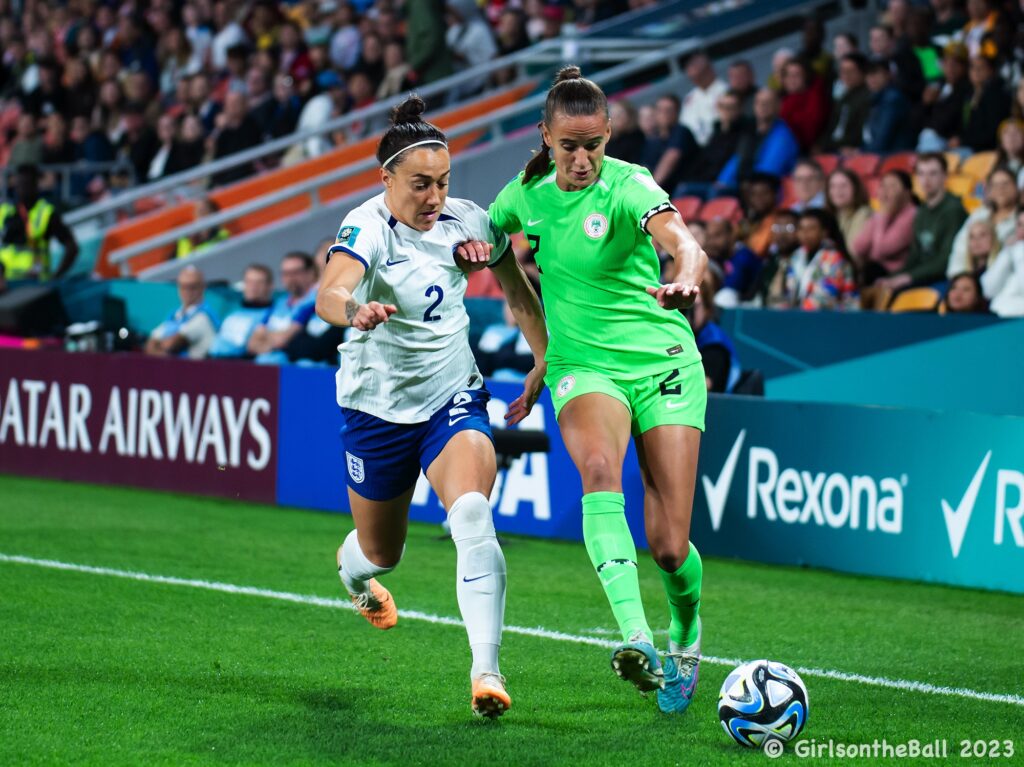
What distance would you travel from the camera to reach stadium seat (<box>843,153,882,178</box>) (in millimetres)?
13203

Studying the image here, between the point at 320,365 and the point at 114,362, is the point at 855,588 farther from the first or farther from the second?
the point at 114,362

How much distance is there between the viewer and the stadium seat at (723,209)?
43.3ft

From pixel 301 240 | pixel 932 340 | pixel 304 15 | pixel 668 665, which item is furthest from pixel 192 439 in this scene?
pixel 304 15

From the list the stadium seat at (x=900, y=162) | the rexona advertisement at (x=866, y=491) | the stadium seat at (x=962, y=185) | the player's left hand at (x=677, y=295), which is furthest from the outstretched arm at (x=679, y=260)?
the stadium seat at (x=900, y=162)

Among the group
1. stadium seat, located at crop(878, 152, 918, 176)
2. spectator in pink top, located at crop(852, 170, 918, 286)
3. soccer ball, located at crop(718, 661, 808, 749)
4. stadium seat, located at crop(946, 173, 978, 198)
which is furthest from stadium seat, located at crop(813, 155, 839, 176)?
soccer ball, located at crop(718, 661, 808, 749)

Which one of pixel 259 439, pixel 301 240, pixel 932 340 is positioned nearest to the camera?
pixel 932 340

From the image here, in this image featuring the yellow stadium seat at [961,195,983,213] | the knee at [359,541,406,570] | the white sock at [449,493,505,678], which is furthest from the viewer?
the yellow stadium seat at [961,195,983,213]

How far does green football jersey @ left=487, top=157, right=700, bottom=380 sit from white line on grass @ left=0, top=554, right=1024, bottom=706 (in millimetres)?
1571

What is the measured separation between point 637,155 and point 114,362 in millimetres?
5187

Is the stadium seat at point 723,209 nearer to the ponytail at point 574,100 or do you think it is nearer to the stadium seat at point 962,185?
the stadium seat at point 962,185

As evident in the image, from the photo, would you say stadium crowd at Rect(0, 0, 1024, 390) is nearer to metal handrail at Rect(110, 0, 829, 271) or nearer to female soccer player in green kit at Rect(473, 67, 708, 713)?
metal handrail at Rect(110, 0, 829, 271)

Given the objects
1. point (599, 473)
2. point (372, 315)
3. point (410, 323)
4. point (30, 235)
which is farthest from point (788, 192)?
point (372, 315)

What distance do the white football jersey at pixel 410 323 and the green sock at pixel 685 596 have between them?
3.20ft

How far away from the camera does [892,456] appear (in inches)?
350
